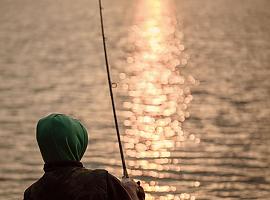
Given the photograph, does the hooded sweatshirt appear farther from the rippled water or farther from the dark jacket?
the rippled water

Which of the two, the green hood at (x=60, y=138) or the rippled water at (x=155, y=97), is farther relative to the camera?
the rippled water at (x=155, y=97)

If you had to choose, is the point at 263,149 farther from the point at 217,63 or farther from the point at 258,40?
the point at 258,40

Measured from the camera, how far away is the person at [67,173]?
292cm

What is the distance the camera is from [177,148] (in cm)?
1313

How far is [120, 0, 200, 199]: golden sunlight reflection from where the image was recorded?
12.2m

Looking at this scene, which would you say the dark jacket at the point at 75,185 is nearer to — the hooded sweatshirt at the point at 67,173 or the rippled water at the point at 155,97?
the hooded sweatshirt at the point at 67,173

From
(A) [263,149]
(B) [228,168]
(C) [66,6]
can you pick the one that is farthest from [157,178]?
(C) [66,6]

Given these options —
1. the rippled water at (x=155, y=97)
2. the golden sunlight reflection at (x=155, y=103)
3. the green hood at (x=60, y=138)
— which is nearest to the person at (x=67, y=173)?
the green hood at (x=60, y=138)

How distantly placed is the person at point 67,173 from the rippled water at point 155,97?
7699 mm

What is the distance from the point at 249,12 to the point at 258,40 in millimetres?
10381

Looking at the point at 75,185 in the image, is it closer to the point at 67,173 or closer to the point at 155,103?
the point at 67,173

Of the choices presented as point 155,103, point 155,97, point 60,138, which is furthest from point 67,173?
point 155,97

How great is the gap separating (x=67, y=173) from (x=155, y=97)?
15.1 m

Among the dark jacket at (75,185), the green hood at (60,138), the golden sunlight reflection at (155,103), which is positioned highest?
the green hood at (60,138)
